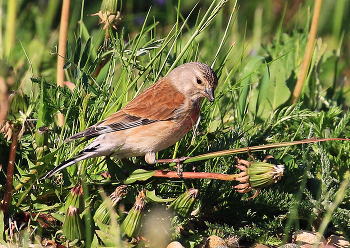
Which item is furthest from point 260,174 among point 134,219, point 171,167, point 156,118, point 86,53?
point 86,53

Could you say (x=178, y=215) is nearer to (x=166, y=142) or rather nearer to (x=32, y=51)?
(x=166, y=142)

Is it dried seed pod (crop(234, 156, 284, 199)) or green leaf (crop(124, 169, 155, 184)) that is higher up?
dried seed pod (crop(234, 156, 284, 199))

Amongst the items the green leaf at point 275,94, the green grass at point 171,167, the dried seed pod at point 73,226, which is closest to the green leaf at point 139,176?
the green grass at point 171,167

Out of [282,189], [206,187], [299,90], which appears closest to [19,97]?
[206,187]

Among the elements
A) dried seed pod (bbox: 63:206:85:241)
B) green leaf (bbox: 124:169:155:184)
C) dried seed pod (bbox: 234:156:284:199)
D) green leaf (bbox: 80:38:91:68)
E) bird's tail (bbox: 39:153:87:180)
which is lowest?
dried seed pod (bbox: 63:206:85:241)

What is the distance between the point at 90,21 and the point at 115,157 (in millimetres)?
3129

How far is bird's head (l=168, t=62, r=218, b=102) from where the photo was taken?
3.37 metres

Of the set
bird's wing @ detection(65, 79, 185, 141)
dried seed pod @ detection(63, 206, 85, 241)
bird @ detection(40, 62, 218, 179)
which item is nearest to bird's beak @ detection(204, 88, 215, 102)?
bird @ detection(40, 62, 218, 179)

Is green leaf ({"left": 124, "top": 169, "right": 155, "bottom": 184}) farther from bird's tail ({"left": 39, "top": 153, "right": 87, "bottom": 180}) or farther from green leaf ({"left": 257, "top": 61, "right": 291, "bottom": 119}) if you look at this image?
green leaf ({"left": 257, "top": 61, "right": 291, "bottom": 119})

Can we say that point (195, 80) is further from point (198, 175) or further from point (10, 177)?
point (10, 177)

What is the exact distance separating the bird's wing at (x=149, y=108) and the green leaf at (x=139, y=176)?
436 millimetres

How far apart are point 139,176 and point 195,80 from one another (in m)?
1.03

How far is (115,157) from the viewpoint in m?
3.13

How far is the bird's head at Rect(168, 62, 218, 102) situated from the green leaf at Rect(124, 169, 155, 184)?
0.83m
